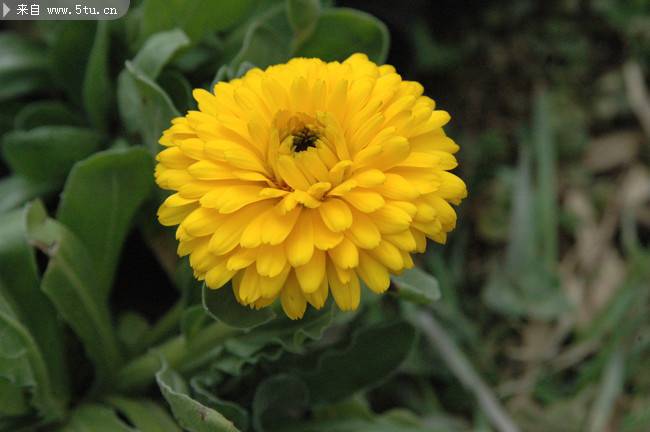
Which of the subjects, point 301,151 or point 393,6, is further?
point 393,6

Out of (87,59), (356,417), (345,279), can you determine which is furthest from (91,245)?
(345,279)

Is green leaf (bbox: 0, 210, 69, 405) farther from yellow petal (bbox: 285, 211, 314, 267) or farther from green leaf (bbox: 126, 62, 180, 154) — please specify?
yellow petal (bbox: 285, 211, 314, 267)

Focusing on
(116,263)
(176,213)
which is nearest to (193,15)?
(116,263)

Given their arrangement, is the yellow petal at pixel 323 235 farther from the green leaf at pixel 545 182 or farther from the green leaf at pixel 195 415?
the green leaf at pixel 545 182

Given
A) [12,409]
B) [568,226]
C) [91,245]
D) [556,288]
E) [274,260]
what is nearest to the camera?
[274,260]

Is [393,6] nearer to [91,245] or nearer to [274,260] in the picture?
[91,245]

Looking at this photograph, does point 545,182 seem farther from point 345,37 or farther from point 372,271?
point 372,271

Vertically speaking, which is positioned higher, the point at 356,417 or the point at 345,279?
the point at 345,279
